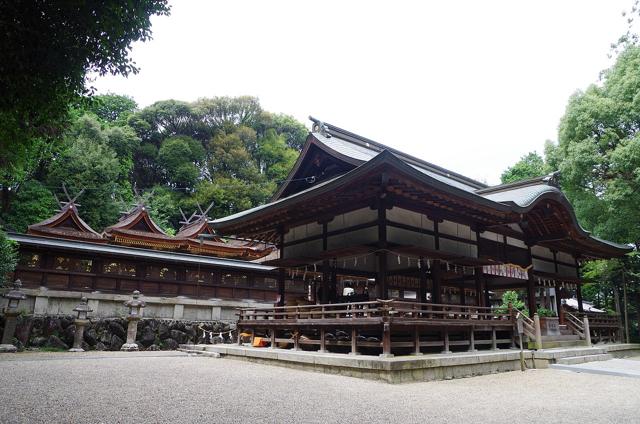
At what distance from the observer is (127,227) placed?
34.0m

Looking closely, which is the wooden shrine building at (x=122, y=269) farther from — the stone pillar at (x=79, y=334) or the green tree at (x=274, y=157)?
the green tree at (x=274, y=157)

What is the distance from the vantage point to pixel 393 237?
13.0 m

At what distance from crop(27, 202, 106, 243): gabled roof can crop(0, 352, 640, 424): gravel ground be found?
70.6 ft

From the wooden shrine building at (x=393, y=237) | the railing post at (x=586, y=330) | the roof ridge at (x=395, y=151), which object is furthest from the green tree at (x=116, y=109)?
the railing post at (x=586, y=330)

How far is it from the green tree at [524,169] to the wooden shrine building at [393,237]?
2873 centimetres

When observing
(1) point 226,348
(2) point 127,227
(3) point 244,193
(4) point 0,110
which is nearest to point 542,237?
(1) point 226,348

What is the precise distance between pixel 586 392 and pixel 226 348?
11201 mm

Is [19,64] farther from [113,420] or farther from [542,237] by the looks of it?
[542,237]

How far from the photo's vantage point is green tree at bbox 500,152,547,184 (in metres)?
47.3

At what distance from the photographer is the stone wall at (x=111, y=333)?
2009cm

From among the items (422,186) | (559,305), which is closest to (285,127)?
(559,305)

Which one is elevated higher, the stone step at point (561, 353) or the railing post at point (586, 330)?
the railing post at point (586, 330)

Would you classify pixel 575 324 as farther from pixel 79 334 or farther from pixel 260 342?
pixel 79 334

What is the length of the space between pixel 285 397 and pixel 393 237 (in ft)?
21.8
